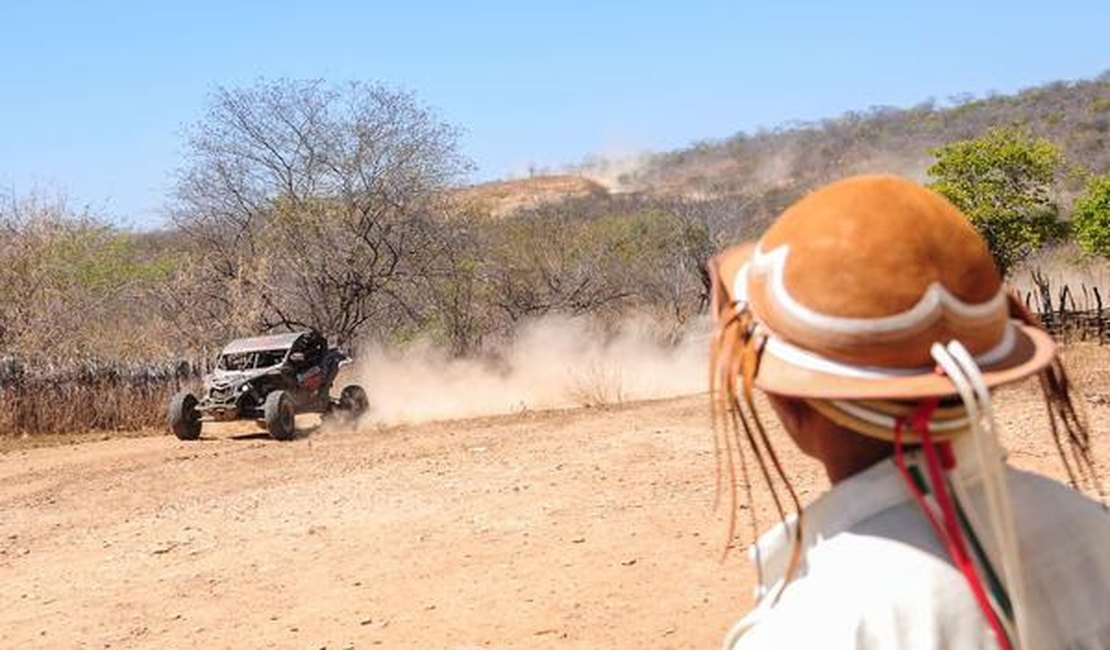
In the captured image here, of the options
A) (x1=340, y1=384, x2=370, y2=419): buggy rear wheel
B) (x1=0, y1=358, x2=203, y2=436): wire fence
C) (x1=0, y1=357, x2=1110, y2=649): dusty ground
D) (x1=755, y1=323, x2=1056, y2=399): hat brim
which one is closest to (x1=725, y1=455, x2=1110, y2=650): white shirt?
(x1=755, y1=323, x2=1056, y2=399): hat brim

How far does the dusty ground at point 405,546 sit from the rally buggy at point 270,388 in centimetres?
242

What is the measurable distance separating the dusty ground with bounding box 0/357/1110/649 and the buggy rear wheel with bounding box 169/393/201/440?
279 cm

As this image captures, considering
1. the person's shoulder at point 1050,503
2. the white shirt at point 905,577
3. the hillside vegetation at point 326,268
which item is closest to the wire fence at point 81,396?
the hillside vegetation at point 326,268

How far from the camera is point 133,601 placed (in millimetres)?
6781

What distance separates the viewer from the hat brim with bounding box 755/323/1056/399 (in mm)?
1235

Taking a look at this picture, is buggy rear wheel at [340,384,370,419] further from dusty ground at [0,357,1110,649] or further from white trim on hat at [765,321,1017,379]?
white trim on hat at [765,321,1017,379]

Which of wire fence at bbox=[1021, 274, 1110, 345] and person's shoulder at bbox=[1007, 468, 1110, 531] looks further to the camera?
wire fence at bbox=[1021, 274, 1110, 345]

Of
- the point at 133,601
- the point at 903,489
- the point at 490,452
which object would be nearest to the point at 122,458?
the point at 490,452

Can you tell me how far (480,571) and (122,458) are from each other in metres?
8.18

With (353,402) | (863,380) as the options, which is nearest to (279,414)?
(353,402)

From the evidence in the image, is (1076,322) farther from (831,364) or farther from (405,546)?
(831,364)

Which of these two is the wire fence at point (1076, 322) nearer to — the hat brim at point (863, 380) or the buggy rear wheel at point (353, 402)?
the buggy rear wheel at point (353, 402)

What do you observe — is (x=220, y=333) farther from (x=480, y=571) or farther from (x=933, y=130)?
(x=933, y=130)

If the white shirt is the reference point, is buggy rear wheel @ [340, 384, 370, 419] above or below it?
below
